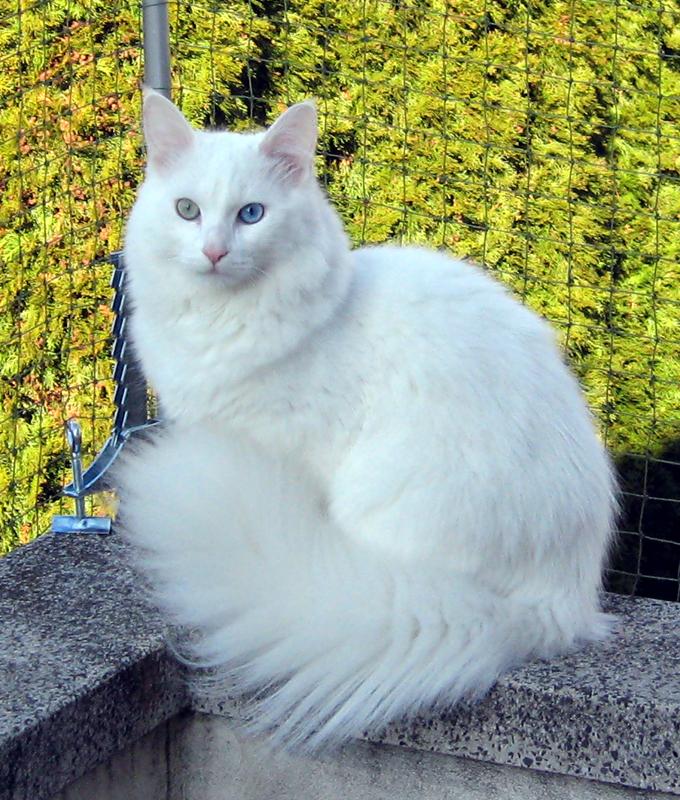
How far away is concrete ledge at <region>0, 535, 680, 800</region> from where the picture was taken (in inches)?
60.4

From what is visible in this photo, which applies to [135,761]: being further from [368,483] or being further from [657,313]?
[657,313]

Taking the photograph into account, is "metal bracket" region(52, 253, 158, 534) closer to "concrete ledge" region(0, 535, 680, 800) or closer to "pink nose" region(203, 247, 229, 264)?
"concrete ledge" region(0, 535, 680, 800)

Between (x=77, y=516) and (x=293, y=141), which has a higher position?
(x=293, y=141)

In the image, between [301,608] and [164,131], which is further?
[164,131]

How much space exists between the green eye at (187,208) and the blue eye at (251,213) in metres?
0.07

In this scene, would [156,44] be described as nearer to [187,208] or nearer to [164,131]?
[164,131]

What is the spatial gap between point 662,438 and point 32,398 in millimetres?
1885

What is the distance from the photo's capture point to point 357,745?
1682 millimetres

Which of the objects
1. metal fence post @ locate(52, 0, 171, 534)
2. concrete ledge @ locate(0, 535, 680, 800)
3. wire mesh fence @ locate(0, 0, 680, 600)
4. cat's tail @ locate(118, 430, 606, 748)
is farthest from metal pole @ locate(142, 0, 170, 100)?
concrete ledge @ locate(0, 535, 680, 800)

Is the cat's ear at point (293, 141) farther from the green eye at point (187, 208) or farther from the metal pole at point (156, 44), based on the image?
the metal pole at point (156, 44)

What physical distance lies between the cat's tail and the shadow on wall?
1.59 m

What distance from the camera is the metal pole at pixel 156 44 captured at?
2299 mm

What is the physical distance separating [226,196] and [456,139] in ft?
5.24

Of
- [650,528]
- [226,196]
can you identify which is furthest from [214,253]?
[650,528]
